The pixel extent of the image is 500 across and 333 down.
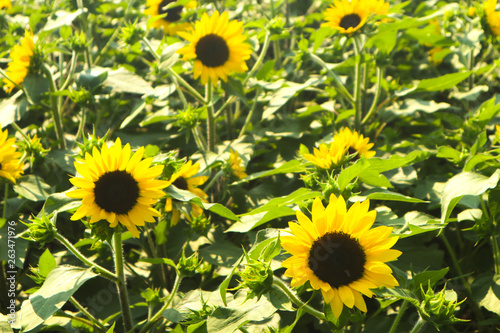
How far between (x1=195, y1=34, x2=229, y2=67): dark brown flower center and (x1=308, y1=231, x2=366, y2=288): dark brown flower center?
98 cm

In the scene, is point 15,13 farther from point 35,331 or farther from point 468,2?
point 468,2

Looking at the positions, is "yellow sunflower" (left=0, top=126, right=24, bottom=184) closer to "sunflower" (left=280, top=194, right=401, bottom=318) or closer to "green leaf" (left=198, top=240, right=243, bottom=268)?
"green leaf" (left=198, top=240, right=243, bottom=268)

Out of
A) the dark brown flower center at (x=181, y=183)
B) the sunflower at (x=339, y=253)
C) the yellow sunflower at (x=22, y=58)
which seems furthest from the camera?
the yellow sunflower at (x=22, y=58)

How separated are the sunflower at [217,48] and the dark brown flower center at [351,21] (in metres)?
0.43

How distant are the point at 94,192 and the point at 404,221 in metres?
0.79

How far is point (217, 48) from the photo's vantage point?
1.81 metres

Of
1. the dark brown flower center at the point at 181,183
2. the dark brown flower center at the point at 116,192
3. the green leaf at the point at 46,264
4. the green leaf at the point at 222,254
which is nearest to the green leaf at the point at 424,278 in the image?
the green leaf at the point at 222,254

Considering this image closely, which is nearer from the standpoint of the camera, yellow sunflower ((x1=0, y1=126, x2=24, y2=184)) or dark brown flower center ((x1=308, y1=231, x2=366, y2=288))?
dark brown flower center ((x1=308, y1=231, x2=366, y2=288))

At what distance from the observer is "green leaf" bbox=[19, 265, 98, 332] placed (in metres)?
1.10

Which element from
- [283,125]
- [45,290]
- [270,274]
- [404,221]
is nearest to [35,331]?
[45,290]

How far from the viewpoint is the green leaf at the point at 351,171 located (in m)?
1.14

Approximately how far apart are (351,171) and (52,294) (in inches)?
30.6

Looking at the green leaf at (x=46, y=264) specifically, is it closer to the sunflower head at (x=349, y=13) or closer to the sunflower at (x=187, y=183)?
the sunflower at (x=187, y=183)

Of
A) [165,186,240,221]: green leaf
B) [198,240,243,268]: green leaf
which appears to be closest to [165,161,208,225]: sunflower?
[198,240,243,268]: green leaf
